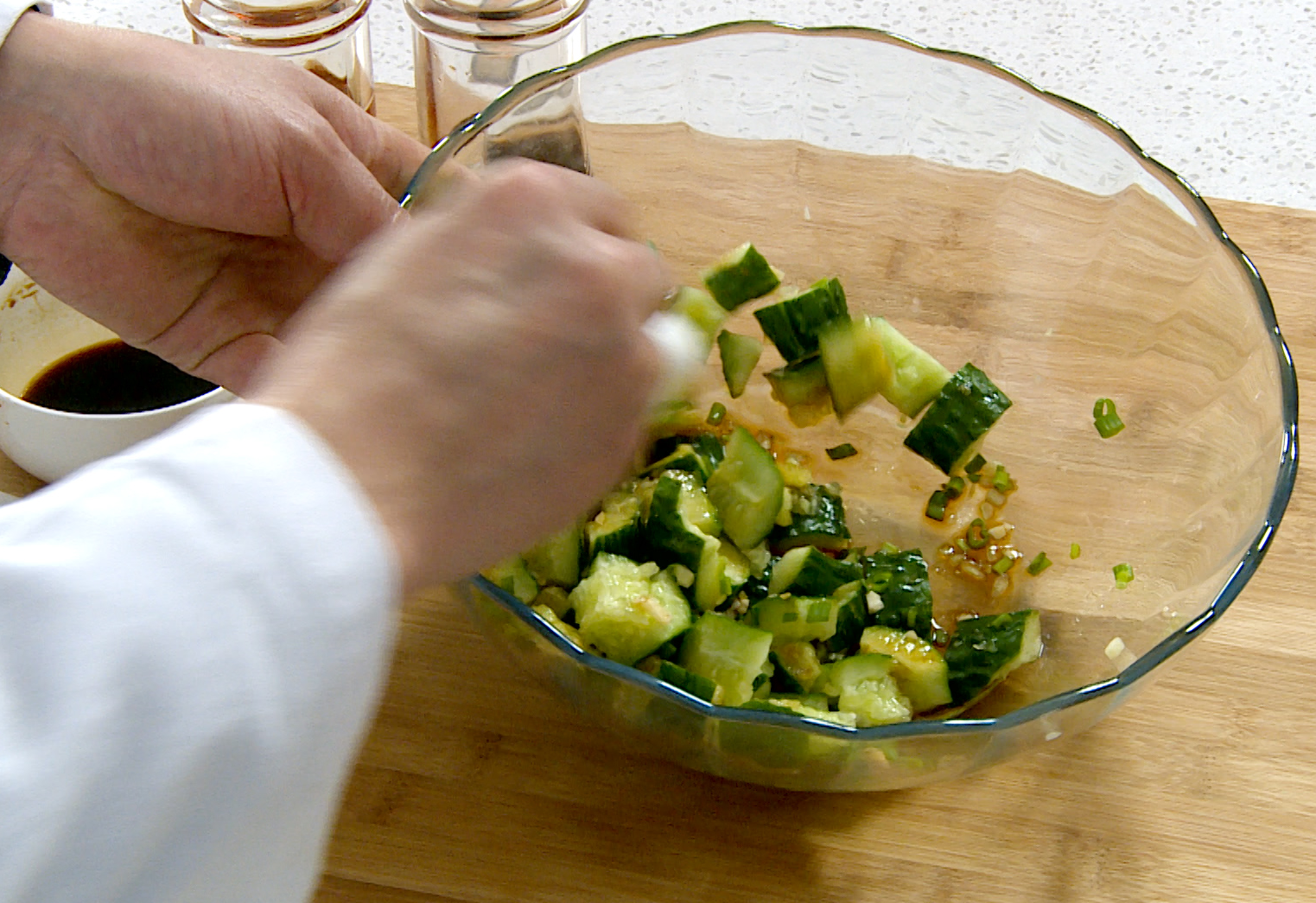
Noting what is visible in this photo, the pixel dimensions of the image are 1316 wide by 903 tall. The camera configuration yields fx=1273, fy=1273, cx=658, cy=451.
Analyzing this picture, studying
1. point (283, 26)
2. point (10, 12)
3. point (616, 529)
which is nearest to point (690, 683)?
point (616, 529)

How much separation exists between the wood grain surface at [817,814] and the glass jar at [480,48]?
1.66ft

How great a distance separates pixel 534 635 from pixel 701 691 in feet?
0.38

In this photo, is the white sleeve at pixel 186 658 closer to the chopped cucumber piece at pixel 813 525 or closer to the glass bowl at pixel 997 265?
the glass bowl at pixel 997 265

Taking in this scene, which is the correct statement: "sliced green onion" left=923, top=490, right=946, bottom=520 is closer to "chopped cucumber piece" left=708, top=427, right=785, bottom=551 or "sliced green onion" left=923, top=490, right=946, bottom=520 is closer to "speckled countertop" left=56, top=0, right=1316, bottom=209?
"chopped cucumber piece" left=708, top=427, right=785, bottom=551

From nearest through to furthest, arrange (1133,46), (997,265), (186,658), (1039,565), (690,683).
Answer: (186,658) → (690,683) → (1039,565) → (997,265) → (1133,46)

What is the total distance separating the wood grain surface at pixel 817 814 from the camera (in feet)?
2.81

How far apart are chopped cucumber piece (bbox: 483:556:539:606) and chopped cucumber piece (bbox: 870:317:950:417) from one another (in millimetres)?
354

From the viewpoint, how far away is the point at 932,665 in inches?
35.2

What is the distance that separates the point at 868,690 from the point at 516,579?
253mm

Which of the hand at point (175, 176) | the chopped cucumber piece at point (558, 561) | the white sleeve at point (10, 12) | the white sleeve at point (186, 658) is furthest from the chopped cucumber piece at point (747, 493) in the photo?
the white sleeve at point (10, 12)

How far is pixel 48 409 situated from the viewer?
0.98 metres

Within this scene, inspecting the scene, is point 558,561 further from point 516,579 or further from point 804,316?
point 804,316

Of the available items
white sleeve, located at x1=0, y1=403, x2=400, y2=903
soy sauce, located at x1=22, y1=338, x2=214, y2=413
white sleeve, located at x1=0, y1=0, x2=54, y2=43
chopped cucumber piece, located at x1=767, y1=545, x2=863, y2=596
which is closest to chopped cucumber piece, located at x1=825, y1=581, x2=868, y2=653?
chopped cucumber piece, located at x1=767, y1=545, x2=863, y2=596

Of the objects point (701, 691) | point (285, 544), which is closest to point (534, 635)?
point (701, 691)
